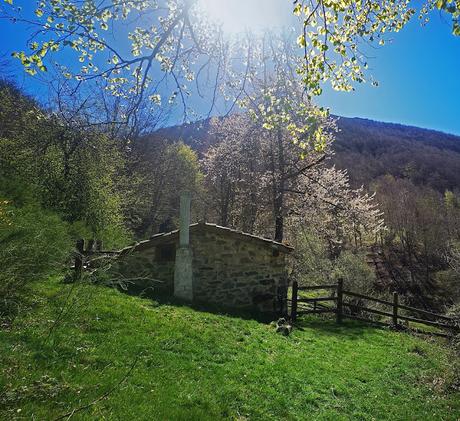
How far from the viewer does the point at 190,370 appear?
19.6 feet

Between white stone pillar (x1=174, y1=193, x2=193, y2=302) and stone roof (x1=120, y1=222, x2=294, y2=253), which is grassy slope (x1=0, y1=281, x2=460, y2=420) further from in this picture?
stone roof (x1=120, y1=222, x2=294, y2=253)

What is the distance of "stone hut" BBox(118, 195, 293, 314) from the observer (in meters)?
12.8

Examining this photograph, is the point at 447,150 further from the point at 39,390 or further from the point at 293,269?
the point at 39,390

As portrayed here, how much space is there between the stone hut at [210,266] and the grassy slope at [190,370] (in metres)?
2.42

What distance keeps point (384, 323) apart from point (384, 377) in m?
6.34

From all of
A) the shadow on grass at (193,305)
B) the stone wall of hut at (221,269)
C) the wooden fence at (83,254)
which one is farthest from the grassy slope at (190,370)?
the stone wall of hut at (221,269)

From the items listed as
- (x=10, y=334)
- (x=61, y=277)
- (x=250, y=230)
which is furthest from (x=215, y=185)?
(x=10, y=334)

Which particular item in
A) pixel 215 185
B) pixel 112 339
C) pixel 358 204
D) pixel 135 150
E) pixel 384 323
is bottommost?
pixel 384 323

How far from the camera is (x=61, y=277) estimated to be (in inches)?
396

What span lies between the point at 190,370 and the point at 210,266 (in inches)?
284

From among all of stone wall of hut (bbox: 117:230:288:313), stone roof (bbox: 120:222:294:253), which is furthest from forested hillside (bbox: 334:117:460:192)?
stone roof (bbox: 120:222:294:253)

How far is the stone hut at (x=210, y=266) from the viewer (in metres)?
12.8

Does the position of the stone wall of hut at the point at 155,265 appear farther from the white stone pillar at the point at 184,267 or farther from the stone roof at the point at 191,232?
the white stone pillar at the point at 184,267

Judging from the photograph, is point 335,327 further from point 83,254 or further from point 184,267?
point 83,254
